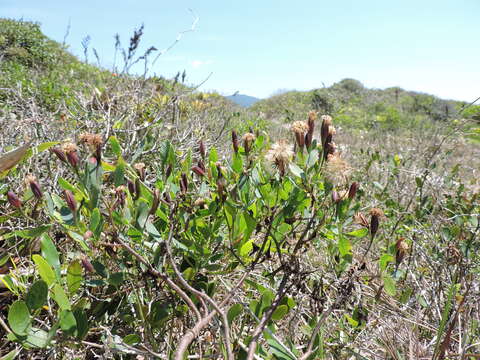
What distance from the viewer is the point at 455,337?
1.16 meters

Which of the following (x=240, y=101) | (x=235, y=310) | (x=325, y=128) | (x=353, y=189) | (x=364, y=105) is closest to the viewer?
(x=235, y=310)

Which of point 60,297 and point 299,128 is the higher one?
point 299,128

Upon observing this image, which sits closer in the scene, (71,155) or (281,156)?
(71,155)

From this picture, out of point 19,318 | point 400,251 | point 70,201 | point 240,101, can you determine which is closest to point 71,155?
point 70,201

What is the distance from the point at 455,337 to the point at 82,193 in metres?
1.22

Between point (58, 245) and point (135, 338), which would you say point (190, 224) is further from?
point (58, 245)

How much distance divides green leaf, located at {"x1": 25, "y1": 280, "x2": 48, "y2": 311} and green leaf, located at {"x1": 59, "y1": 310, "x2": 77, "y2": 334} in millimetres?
61

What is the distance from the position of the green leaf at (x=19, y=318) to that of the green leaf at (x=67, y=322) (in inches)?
2.6

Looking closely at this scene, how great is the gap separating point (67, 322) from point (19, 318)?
0.10 meters

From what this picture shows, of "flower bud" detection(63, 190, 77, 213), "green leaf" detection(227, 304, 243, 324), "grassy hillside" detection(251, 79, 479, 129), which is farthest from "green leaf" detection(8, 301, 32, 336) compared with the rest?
"grassy hillside" detection(251, 79, 479, 129)

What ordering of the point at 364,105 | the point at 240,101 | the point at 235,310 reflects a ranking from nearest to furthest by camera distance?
A: the point at 235,310 < the point at 240,101 < the point at 364,105

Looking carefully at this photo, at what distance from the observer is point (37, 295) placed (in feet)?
2.69

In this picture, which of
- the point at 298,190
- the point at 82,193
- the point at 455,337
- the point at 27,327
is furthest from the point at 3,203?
the point at 455,337

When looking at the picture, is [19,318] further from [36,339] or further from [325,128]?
[325,128]
